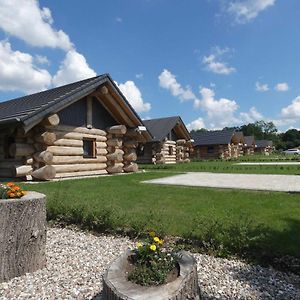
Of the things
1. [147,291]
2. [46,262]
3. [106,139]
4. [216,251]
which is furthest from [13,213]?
[106,139]

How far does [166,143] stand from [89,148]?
15.5 m

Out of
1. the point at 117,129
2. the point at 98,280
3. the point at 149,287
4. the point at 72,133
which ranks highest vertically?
the point at 117,129

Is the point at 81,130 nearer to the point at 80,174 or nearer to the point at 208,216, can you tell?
the point at 80,174

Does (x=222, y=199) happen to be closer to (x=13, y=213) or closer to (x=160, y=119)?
(x=13, y=213)

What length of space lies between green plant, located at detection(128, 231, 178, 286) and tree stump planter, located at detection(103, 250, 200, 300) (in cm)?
9

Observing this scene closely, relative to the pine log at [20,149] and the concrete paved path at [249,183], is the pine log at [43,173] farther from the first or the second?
the concrete paved path at [249,183]

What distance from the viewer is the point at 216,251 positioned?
439 centimetres

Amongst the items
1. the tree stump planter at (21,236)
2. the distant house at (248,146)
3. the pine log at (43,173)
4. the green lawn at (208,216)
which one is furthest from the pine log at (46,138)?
the distant house at (248,146)

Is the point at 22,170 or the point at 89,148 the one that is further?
the point at 89,148

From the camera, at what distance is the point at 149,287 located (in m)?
2.59

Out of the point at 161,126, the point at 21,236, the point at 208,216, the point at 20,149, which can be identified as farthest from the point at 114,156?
the point at 161,126

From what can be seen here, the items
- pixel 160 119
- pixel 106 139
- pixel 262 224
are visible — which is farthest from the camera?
pixel 160 119

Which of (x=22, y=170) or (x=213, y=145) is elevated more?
(x=213, y=145)

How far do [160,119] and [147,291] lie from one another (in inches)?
1256
